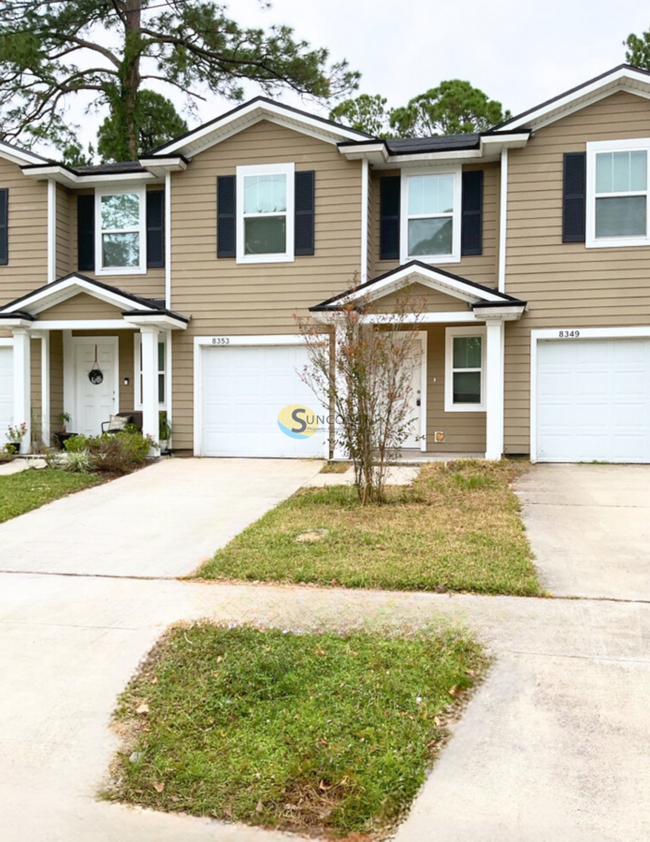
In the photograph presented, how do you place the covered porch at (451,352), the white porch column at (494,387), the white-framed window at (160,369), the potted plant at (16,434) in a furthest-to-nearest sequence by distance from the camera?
the white-framed window at (160,369) → the potted plant at (16,434) → the white porch column at (494,387) → the covered porch at (451,352)

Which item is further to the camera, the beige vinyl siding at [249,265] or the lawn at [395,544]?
the beige vinyl siding at [249,265]

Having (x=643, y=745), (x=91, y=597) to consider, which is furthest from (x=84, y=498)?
(x=643, y=745)

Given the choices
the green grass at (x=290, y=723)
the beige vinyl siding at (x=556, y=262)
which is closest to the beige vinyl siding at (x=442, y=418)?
the beige vinyl siding at (x=556, y=262)

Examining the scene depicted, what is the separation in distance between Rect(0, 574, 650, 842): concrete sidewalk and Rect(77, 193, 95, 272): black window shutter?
1029 cm

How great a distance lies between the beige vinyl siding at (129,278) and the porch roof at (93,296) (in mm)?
630

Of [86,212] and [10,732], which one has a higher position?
[86,212]

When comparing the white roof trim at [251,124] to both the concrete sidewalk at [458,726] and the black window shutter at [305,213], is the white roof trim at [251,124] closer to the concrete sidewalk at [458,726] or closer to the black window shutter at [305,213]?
the black window shutter at [305,213]

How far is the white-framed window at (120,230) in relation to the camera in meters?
14.8

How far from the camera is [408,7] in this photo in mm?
21688

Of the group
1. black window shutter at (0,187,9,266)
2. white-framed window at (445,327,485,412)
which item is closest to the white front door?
black window shutter at (0,187,9,266)

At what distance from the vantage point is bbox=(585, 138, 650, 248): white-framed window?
12.2 metres

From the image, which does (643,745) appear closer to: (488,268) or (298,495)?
(298,495)

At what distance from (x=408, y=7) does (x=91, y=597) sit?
69.5ft

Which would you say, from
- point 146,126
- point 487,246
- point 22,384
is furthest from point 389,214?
point 146,126
